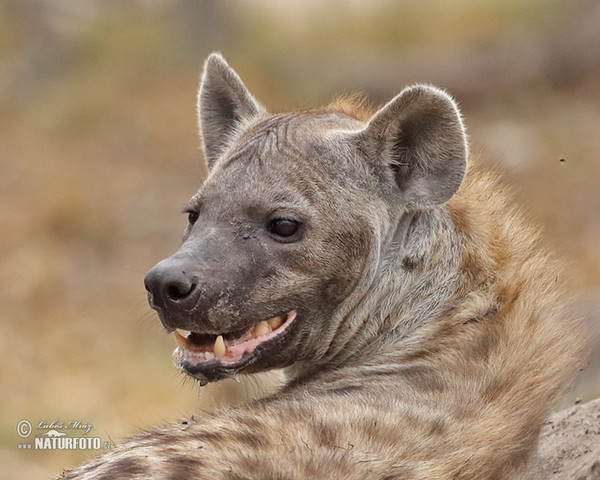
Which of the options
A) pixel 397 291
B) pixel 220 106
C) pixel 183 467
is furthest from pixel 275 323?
pixel 220 106

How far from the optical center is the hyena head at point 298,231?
307 centimetres

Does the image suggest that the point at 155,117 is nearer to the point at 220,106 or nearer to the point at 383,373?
the point at 220,106

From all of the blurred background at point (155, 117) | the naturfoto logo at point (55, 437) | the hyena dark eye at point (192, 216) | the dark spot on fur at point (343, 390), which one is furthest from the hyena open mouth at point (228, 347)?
the blurred background at point (155, 117)

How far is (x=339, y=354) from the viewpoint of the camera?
3291mm

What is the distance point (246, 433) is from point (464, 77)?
9.34 m

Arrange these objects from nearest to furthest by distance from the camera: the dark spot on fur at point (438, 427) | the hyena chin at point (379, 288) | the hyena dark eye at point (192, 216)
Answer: the dark spot on fur at point (438, 427), the hyena chin at point (379, 288), the hyena dark eye at point (192, 216)

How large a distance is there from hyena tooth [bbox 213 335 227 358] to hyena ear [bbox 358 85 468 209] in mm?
695

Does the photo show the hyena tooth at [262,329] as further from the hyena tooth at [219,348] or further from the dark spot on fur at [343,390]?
the dark spot on fur at [343,390]

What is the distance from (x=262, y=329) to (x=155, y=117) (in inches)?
341

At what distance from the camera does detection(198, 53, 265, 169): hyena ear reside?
387 centimetres

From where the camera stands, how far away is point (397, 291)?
10.7 ft

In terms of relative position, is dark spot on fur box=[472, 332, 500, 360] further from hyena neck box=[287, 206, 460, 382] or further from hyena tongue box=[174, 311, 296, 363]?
hyena tongue box=[174, 311, 296, 363]

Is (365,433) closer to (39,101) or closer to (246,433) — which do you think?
(246,433)
